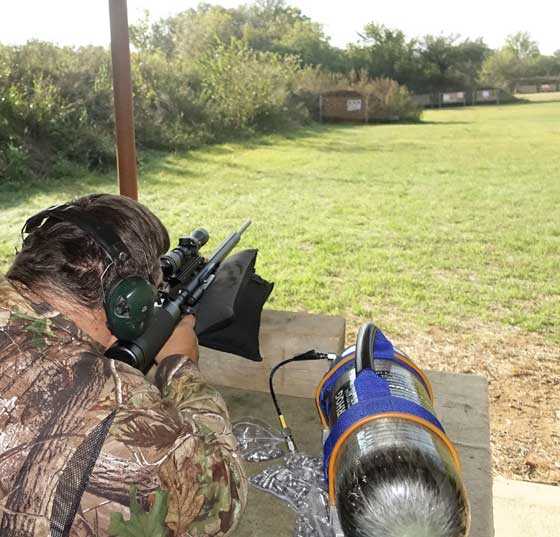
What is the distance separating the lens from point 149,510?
96cm

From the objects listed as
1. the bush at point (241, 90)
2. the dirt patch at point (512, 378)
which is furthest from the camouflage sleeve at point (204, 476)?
the bush at point (241, 90)

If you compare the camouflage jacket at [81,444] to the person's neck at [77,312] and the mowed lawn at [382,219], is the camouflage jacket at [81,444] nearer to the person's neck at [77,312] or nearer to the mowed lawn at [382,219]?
the person's neck at [77,312]

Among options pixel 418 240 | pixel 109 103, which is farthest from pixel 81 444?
pixel 109 103

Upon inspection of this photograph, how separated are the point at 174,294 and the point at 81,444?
2.21 ft

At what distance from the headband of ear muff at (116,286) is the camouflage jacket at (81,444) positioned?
0.31 feet

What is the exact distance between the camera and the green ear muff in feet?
3.64

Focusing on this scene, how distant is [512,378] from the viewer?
376 cm

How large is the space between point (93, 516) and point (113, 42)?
72.9 inches

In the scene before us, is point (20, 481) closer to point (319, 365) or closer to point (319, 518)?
point (319, 518)

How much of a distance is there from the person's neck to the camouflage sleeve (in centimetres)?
22

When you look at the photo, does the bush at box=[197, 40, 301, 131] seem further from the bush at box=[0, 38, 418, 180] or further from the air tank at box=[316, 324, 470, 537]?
the air tank at box=[316, 324, 470, 537]

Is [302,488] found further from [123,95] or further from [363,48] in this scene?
[363,48]

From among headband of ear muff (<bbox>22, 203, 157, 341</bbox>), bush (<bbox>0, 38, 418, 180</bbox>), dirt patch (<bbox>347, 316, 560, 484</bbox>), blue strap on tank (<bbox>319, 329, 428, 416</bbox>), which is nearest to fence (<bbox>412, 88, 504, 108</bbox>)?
bush (<bbox>0, 38, 418, 180</bbox>)

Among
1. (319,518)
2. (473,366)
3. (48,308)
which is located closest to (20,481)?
(48,308)
